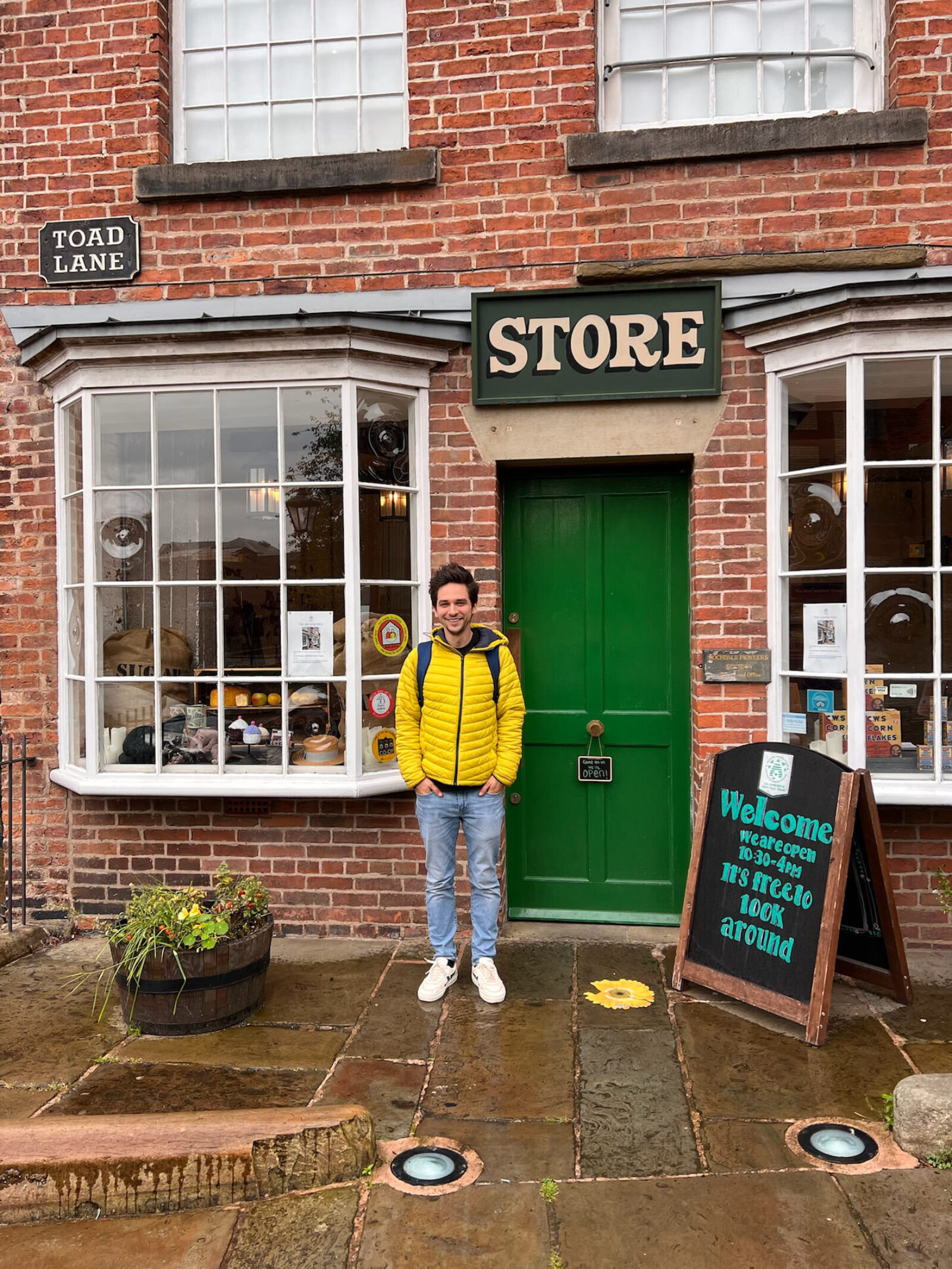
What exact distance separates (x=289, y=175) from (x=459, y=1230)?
4.97 meters

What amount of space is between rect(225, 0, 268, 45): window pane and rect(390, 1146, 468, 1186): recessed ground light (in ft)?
18.7

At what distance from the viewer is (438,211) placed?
5.14m

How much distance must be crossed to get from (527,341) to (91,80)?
292 cm

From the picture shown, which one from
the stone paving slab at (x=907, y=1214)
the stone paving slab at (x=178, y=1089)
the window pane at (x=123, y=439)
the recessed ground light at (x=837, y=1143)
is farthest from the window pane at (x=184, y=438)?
the stone paving slab at (x=907, y=1214)

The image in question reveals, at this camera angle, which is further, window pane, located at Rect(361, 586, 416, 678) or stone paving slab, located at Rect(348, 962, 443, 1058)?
window pane, located at Rect(361, 586, 416, 678)

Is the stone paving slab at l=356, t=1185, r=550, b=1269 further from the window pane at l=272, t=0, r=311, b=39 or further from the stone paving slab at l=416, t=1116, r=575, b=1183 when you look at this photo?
the window pane at l=272, t=0, r=311, b=39

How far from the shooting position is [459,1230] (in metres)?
2.76

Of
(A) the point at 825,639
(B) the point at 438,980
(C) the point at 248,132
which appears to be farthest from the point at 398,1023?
(C) the point at 248,132

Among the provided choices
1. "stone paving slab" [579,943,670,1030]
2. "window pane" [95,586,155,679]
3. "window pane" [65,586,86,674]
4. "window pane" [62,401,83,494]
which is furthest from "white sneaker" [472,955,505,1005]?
"window pane" [62,401,83,494]

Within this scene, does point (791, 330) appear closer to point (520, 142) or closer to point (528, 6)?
point (520, 142)

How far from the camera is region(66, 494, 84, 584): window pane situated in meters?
5.40

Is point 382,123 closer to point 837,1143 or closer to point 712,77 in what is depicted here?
point 712,77

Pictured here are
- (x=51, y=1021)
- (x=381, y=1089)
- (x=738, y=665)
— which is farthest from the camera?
(x=738, y=665)

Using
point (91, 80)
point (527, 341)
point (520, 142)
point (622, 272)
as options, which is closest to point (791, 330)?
point (622, 272)
